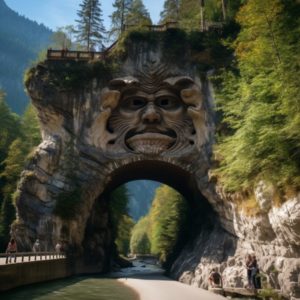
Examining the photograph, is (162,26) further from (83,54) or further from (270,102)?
(270,102)

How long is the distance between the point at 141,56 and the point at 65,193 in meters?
11.0

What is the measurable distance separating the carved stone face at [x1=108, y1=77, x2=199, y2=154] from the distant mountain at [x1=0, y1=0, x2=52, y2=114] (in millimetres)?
95485

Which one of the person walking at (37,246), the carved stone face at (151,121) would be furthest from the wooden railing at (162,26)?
the person walking at (37,246)

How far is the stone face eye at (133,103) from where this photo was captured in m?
26.2

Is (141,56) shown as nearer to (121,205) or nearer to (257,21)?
(257,21)

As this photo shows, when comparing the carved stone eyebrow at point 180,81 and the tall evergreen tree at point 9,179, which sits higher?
the carved stone eyebrow at point 180,81

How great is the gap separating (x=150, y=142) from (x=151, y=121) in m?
1.63

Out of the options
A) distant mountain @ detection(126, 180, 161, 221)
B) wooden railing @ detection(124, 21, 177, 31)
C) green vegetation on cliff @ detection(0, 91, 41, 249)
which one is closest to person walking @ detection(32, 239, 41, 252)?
green vegetation on cliff @ detection(0, 91, 41, 249)

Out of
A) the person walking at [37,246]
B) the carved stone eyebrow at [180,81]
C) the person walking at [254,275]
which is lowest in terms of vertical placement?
the person walking at [254,275]

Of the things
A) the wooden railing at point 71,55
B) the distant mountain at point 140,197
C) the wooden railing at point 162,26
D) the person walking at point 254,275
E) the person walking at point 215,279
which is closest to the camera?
the person walking at point 254,275

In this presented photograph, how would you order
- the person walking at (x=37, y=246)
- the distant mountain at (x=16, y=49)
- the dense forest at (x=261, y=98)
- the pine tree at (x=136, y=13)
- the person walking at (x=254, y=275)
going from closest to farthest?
the dense forest at (x=261, y=98) < the person walking at (x=254, y=275) < the person walking at (x=37, y=246) < the pine tree at (x=136, y=13) < the distant mountain at (x=16, y=49)

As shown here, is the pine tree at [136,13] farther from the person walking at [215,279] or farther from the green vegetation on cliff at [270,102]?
the person walking at [215,279]

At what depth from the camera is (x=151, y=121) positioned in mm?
25438

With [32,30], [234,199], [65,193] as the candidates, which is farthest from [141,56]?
[32,30]
